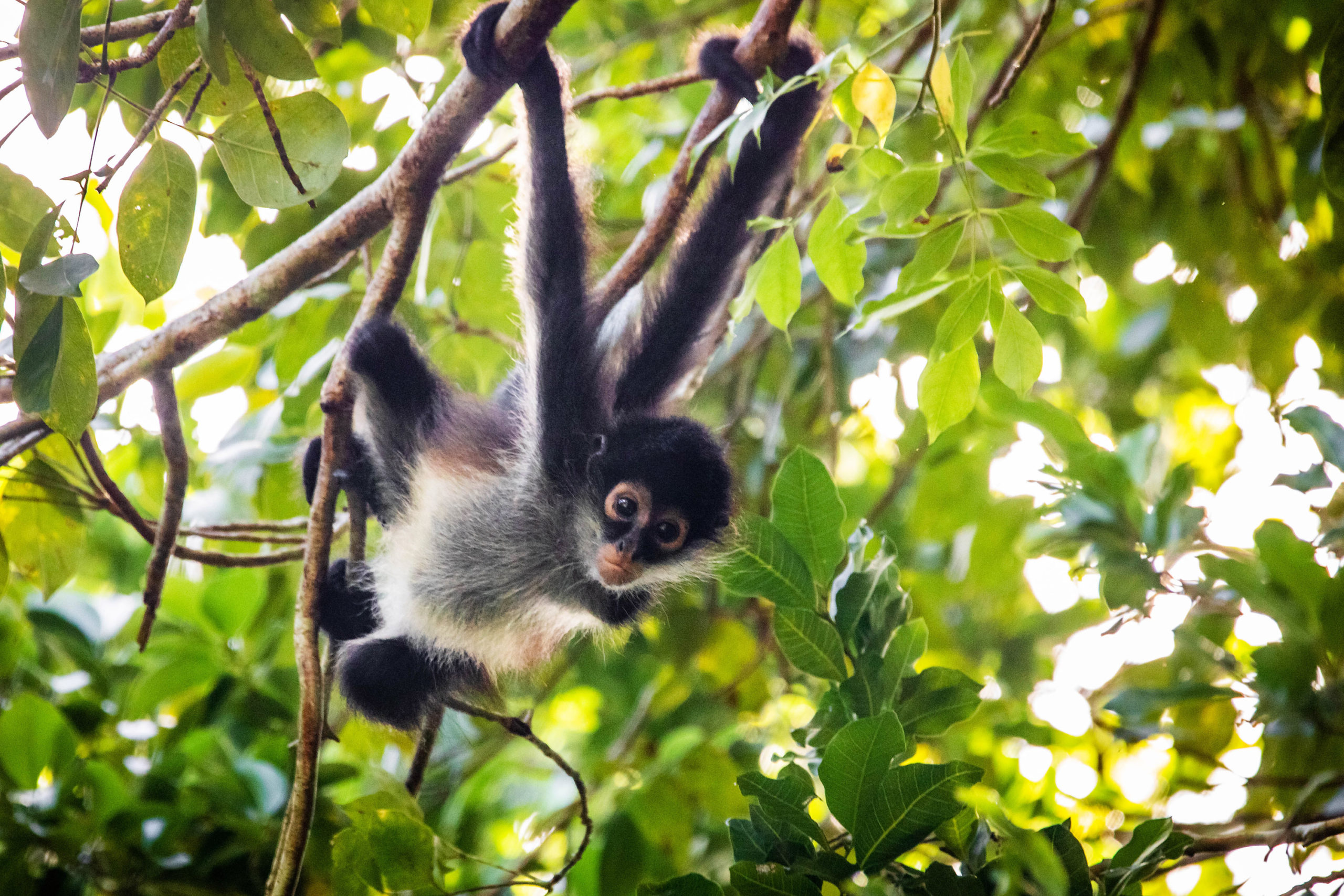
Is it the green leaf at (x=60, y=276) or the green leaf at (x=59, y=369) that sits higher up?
the green leaf at (x=60, y=276)

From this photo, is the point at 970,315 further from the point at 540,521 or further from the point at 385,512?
the point at 385,512

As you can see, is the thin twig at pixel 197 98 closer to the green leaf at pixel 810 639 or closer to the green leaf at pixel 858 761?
the green leaf at pixel 810 639

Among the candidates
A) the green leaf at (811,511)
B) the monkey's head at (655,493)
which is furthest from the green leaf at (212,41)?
the monkey's head at (655,493)

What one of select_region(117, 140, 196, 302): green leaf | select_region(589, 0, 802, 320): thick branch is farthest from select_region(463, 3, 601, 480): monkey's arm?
select_region(117, 140, 196, 302): green leaf

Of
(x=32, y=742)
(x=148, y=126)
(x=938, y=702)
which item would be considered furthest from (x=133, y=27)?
(x=32, y=742)

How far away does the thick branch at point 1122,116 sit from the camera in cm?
317

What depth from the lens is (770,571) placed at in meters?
1.86

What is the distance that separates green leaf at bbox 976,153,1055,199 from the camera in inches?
66.3

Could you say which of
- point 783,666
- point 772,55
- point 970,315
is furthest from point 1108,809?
point 772,55

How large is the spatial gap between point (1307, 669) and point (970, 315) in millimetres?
1001

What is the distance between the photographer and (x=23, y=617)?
12.0 ft

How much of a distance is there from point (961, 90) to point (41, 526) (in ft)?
7.84

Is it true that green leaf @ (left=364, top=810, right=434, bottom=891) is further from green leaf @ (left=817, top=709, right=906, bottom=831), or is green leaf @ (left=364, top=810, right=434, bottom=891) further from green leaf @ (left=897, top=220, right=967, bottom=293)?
green leaf @ (left=897, top=220, right=967, bottom=293)

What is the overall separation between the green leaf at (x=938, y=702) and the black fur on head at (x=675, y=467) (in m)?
1.15
